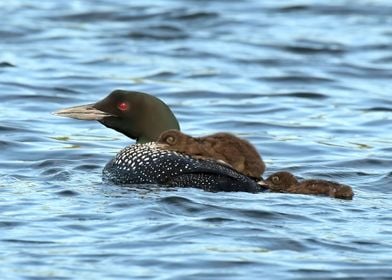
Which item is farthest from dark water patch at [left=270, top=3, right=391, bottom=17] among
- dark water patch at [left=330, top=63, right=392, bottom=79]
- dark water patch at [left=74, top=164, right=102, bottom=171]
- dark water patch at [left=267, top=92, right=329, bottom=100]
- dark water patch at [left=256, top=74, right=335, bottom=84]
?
dark water patch at [left=74, top=164, right=102, bottom=171]

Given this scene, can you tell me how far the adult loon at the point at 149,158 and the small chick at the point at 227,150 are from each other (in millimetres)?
141

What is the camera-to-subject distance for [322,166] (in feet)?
38.9

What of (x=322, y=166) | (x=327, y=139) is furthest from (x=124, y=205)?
(x=327, y=139)

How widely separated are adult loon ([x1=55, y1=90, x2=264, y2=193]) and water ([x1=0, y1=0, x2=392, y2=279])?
125mm

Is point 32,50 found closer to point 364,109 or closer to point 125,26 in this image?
point 125,26

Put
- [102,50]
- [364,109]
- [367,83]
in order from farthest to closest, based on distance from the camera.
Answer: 1. [102,50]
2. [367,83]
3. [364,109]

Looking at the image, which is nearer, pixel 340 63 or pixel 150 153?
pixel 150 153

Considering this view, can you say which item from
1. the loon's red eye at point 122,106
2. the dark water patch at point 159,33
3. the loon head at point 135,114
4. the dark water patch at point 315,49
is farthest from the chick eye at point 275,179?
the dark water patch at point 159,33

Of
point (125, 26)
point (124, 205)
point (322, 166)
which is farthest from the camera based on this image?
point (125, 26)

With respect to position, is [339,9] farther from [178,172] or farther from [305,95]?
[178,172]

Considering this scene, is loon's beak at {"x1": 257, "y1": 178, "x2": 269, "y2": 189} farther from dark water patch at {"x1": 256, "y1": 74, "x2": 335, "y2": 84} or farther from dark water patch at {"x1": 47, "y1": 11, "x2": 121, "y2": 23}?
dark water patch at {"x1": 47, "y1": 11, "x2": 121, "y2": 23}

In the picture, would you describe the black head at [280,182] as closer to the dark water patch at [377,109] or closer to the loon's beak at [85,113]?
the loon's beak at [85,113]

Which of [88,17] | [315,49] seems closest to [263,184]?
[315,49]

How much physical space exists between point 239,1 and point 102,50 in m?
4.43
